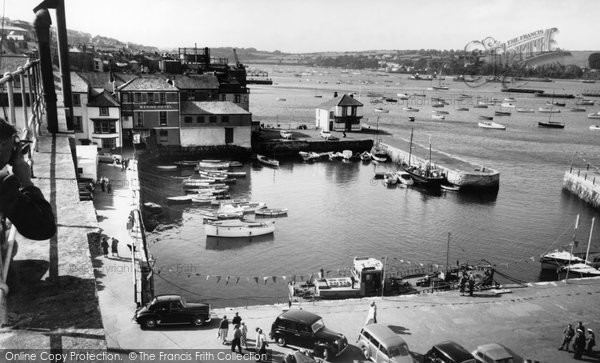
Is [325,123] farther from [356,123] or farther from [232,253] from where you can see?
[232,253]

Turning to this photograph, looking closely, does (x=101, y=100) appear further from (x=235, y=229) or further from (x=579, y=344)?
(x=579, y=344)

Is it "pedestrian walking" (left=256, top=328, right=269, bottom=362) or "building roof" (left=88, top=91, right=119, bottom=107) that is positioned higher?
"building roof" (left=88, top=91, right=119, bottom=107)

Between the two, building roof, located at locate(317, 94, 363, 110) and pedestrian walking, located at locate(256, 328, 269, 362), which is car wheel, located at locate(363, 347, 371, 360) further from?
building roof, located at locate(317, 94, 363, 110)

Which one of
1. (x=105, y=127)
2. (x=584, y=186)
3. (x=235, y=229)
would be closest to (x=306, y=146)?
(x=105, y=127)

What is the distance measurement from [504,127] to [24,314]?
93.5 meters

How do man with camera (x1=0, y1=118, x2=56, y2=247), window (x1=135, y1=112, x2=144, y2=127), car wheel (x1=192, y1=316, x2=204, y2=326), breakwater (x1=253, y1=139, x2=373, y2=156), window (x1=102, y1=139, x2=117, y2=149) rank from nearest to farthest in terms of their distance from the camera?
man with camera (x1=0, y1=118, x2=56, y2=247) → car wheel (x1=192, y1=316, x2=204, y2=326) → window (x1=102, y1=139, x2=117, y2=149) → window (x1=135, y1=112, x2=144, y2=127) → breakwater (x1=253, y1=139, x2=373, y2=156)

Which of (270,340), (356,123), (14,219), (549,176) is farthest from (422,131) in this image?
(14,219)

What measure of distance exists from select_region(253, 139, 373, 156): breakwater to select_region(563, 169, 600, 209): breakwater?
947 inches

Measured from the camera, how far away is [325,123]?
233 feet

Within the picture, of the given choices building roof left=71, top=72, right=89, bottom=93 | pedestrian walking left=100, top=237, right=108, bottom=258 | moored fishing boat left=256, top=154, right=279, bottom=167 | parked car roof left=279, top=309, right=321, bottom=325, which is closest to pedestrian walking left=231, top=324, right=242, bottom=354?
parked car roof left=279, top=309, right=321, bottom=325

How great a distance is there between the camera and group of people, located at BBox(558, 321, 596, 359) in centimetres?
1598

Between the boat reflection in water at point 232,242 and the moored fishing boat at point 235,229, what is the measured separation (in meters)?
0.25

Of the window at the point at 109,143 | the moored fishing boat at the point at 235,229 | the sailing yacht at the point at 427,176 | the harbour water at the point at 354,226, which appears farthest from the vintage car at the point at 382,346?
the window at the point at 109,143

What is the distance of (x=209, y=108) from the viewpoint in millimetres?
54719
